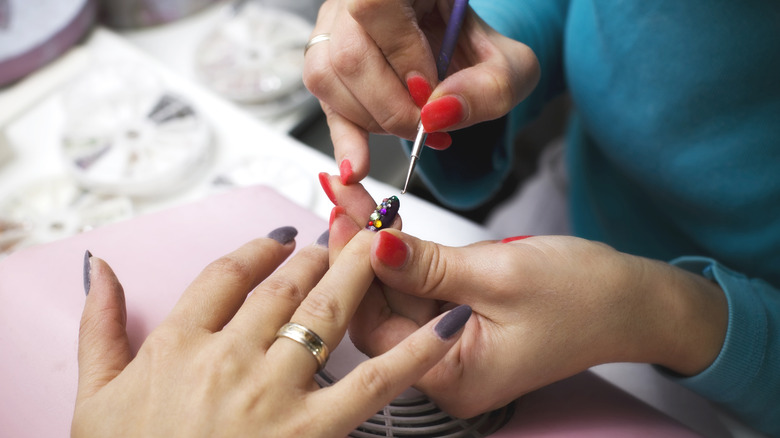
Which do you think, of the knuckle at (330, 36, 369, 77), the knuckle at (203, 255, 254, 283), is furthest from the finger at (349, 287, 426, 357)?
the knuckle at (330, 36, 369, 77)

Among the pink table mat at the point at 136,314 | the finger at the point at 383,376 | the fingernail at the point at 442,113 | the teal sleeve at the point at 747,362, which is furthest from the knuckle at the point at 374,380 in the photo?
the teal sleeve at the point at 747,362

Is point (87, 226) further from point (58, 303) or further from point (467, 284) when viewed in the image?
point (467, 284)

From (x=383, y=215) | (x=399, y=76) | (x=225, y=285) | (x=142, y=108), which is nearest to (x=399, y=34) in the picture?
(x=399, y=76)

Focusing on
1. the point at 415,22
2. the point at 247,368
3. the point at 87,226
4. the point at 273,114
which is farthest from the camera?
the point at 273,114

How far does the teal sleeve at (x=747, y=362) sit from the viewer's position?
0.52 m

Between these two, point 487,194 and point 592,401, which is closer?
point 592,401

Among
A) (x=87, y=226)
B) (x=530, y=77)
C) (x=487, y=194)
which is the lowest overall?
A: (x=87, y=226)

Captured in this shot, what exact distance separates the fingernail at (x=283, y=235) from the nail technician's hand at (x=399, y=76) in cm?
8

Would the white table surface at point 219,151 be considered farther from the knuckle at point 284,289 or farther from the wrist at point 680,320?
the knuckle at point 284,289

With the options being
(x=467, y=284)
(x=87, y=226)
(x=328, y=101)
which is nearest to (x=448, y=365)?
(x=467, y=284)

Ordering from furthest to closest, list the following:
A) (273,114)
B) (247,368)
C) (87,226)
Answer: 1. (273,114)
2. (87,226)
3. (247,368)

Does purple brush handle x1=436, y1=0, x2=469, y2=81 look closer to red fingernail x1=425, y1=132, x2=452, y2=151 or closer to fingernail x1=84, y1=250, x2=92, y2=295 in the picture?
red fingernail x1=425, y1=132, x2=452, y2=151

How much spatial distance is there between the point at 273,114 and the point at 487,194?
0.38 m

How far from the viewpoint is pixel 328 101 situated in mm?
555
